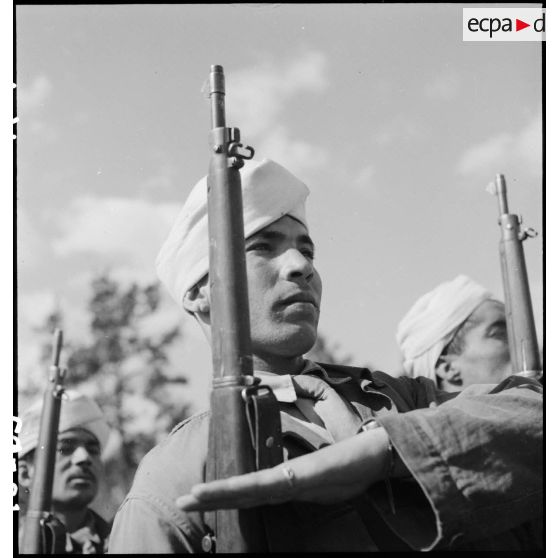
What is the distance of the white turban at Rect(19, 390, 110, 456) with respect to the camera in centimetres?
202

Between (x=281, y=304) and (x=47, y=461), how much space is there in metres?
0.74

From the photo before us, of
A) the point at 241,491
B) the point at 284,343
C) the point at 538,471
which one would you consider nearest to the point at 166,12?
the point at 284,343

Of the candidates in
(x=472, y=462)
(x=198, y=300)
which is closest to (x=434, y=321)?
(x=198, y=300)

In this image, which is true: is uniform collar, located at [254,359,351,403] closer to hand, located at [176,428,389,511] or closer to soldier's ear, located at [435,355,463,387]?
hand, located at [176,428,389,511]

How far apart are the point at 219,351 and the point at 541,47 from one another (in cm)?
114

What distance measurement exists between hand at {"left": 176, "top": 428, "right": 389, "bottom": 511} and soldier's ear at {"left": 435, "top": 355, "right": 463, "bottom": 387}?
1636mm

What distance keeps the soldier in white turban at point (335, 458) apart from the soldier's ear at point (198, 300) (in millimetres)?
179

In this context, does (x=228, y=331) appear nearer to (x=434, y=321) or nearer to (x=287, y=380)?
(x=287, y=380)

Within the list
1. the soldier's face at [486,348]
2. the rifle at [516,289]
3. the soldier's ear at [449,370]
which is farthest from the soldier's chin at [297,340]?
the soldier's ear at [449,370]

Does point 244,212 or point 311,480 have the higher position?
point 244,212

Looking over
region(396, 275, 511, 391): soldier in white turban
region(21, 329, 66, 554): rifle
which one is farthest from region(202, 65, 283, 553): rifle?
region(396, 275, 511, 391): soldier in white turban

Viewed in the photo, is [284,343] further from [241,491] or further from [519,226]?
[519,226]

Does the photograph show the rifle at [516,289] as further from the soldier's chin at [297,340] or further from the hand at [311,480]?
the hand at [311,480]

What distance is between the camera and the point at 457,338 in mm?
3162
